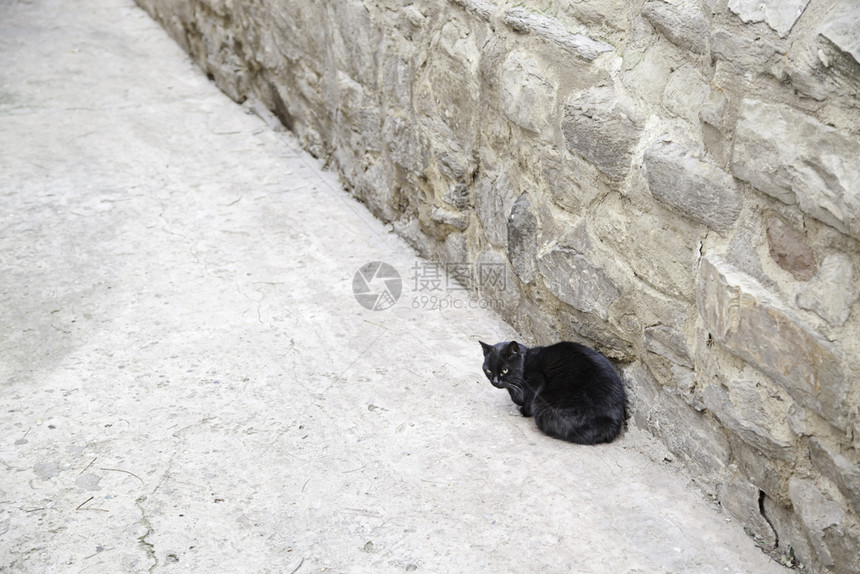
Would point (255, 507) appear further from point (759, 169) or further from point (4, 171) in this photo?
point (4, 171)

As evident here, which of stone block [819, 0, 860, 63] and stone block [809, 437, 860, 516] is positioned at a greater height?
stone block [819, 0, 860, 63]

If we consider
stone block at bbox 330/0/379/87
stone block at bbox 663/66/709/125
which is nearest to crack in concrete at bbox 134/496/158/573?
stone block at bbox 663/66/709/125

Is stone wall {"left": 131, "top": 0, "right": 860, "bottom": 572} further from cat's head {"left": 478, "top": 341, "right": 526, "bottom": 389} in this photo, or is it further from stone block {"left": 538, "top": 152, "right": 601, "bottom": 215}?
cat's head {"left": 478, "top": 341, "right": 526, "bottom": 389}

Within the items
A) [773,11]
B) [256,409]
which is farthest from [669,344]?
[256,409]

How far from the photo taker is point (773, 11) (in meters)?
1.91

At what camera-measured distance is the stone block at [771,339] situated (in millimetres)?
1936

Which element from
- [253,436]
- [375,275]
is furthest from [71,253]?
[253,436]

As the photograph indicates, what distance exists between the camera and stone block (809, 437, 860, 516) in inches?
76.4

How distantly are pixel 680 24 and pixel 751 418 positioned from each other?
40.4 inches

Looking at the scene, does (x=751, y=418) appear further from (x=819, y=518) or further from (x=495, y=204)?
(x=495, y=204)

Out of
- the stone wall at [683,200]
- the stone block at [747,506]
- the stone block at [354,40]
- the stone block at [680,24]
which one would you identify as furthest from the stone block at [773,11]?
the stone block at [354,40]

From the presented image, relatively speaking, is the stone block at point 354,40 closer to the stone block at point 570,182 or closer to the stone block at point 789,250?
the stone block at point 570,182

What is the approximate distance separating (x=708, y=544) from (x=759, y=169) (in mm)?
997

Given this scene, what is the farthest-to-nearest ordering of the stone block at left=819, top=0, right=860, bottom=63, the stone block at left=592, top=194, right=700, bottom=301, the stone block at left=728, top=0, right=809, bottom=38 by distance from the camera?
1. the stone block at left=592, top=194, right=700, bottom=301
2. the stone block at left=728, top=0, right=809, bottom=38
3. the stone block at left=819, top=0, right=860, bottom=63
